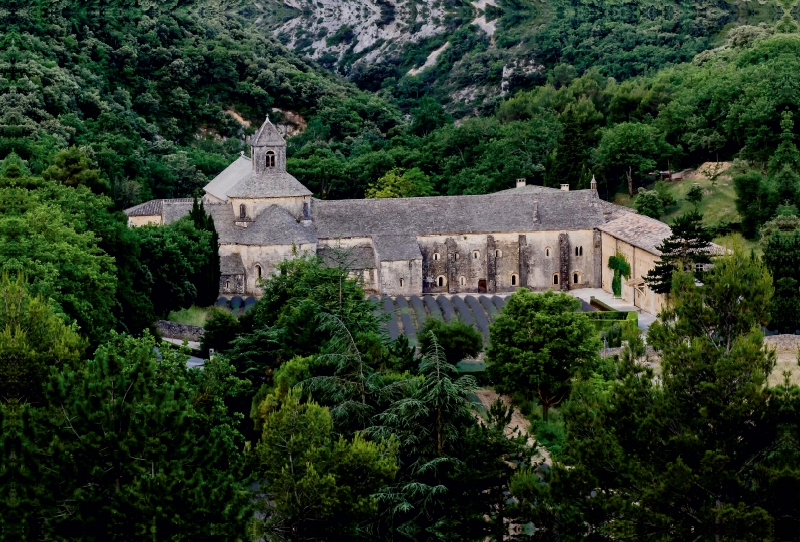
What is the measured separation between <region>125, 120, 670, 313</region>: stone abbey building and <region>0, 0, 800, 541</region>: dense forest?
6697 mm

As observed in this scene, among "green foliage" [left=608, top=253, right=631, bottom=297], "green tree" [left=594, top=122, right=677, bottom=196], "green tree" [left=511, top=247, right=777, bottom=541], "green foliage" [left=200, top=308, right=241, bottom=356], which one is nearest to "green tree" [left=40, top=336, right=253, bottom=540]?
"green tree" [left=511, top=247, right=777, bottom=541]

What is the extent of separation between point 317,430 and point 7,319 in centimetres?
882

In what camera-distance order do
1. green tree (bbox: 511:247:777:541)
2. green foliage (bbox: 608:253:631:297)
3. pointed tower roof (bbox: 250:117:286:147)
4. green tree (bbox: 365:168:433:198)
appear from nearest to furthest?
green tree (bbox: 511:247:777:541) < green foliage (bbox: 608:253:631:297) < pointed tower roof (bbox: 250:117:286:147) < green tree (bbox: 365:168:433:198)

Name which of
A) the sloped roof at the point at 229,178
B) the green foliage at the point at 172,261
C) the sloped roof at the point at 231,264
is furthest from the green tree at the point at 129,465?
the sloped roof at the point at 229,178

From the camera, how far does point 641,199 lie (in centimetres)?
8988

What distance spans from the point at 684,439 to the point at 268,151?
5646cm

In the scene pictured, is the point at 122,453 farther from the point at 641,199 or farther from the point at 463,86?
the point at 463,86

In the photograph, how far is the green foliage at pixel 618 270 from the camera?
3103 inches

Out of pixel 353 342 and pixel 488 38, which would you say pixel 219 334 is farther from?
pixel 488 38

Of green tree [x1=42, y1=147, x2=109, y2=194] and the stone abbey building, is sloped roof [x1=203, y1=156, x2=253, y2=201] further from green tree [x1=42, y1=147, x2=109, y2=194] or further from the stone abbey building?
green tree [x1=42, y1=147, x2=109, y2=194]

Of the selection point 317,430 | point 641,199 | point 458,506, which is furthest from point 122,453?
point 641,199

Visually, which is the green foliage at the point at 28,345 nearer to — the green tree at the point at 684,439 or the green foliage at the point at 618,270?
the green tree at the point at 684,439

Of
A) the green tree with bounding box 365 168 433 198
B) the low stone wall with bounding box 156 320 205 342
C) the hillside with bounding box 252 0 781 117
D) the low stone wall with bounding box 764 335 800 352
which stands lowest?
the low stone wall with bounding box 764 335 800 352

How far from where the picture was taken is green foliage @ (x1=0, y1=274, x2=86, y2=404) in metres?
32.4
